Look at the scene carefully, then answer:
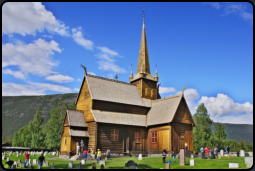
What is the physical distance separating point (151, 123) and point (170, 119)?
4.11 meters

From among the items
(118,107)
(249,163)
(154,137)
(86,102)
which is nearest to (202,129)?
(154,137)

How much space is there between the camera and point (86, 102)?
38594mm

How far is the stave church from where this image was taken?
34812 millimetres

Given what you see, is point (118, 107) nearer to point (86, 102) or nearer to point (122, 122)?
point (122, 122)

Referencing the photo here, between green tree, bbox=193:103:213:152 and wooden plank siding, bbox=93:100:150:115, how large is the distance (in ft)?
86.6

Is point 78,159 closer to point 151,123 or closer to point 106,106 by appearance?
point 106,106

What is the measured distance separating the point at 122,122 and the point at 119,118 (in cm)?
91

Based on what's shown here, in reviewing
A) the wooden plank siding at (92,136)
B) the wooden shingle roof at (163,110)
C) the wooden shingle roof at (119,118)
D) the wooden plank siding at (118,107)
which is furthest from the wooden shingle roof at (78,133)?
the wooden shingle roof at (163,110)

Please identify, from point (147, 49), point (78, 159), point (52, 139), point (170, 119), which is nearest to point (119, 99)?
point (170, 119)

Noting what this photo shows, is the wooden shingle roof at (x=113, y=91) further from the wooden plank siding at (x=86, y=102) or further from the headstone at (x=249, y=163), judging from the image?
the headstone at (x=249, y=163)

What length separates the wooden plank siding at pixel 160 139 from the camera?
118ft

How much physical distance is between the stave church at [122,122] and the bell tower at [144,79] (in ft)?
8.54

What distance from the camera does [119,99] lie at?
4000 cm

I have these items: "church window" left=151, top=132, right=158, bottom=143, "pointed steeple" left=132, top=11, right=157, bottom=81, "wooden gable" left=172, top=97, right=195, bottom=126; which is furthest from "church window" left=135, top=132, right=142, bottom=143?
"pointed steeple" left=132, top=11, right=157, bottom=81
